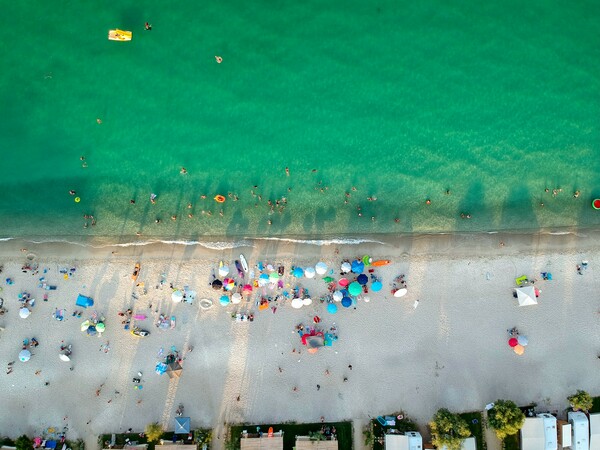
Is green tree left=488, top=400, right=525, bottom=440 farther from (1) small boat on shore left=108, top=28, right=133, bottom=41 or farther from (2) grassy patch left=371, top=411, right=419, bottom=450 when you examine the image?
(1) small boat on shore left=108, top=28, right=133, bottom=41

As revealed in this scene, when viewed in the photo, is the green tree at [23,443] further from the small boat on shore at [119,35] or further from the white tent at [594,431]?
the white tent at [594,431]

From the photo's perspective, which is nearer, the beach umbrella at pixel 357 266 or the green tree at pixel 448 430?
the green tree at pixel 448 430

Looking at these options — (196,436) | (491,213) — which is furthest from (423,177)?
(196,436)

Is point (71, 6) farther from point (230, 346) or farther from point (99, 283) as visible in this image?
point (230, 346)

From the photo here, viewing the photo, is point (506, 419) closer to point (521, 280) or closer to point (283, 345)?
point (521, 280)

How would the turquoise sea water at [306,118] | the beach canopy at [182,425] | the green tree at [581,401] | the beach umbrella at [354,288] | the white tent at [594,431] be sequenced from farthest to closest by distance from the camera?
the turquoise sea water at [306,118], the beach umbrella at [354,288], the white tent at [594,431], the beach canopy at [182,425], the green tree at [581,401]

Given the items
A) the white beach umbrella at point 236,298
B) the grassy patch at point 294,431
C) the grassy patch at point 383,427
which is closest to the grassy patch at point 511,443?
the grassy patch at point 383,427

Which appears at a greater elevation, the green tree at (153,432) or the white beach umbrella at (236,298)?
the white beach umbrella at (236,298)
